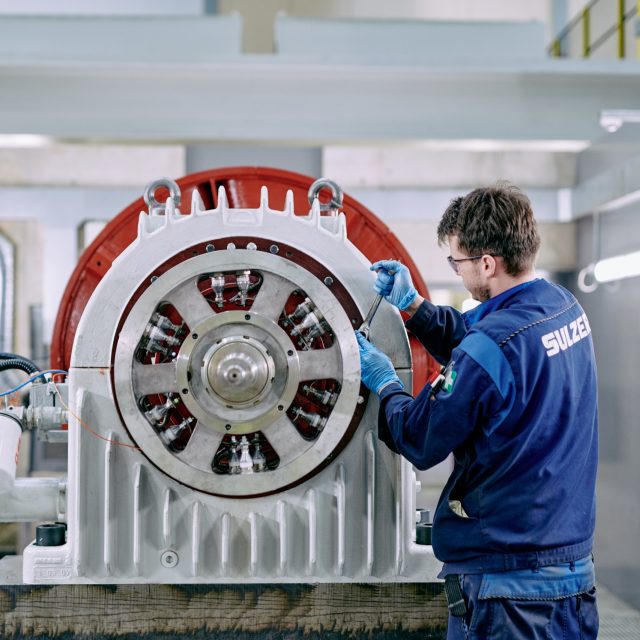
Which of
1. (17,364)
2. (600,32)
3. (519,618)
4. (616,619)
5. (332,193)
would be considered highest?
(600,32)

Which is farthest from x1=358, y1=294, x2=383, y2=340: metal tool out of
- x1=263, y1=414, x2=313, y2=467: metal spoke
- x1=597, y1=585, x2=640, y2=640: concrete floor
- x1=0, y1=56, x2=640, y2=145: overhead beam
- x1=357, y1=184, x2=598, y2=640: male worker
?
x1=597, y1=585, x2=640, y2=640: concrete floor

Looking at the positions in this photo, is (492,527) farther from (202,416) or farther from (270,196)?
(270,196)

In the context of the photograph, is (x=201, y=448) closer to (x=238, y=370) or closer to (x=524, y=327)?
(x=238, y=370)

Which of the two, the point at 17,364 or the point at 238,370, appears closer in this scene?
the point at 238,370

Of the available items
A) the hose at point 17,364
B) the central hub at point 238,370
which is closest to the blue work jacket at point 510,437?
the central hub at point 238,370

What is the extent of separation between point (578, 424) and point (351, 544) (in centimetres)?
52

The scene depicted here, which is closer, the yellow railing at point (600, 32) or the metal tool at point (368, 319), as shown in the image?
the metal tool at point (368, 319)

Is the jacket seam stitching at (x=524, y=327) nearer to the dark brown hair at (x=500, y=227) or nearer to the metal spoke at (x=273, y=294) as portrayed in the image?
the dark brown hair at (x=500, y=227)

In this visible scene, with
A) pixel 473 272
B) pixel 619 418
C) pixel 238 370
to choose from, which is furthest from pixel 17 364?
pixel 619 418

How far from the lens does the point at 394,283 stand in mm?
1544

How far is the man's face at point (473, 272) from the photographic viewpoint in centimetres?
148

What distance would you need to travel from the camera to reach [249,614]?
1541 millimetres

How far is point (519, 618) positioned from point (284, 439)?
1.81ft

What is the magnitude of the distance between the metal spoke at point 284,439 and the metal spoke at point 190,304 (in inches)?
10.4
